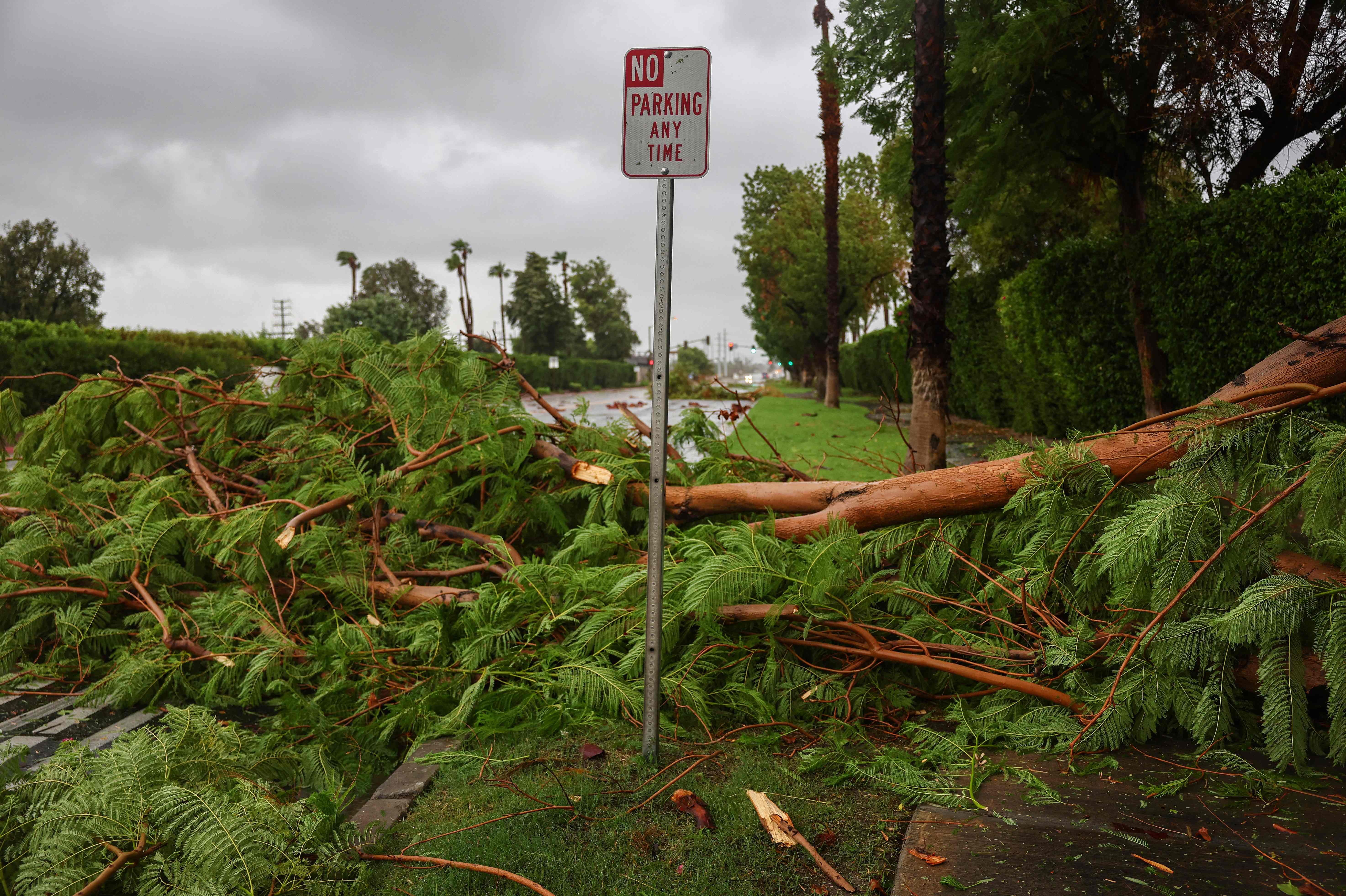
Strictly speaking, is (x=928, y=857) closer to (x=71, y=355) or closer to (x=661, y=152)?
(x=661, y=152)

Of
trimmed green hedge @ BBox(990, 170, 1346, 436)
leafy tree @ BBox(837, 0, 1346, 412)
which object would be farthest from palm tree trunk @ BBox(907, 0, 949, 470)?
trimmed green hedge @ BBox(990, 170, 1346, 436)

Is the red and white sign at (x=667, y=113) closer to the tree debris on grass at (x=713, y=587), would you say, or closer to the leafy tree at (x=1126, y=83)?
the tree debris on grass at (x=713, y=587)

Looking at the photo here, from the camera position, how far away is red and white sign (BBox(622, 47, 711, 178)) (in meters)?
2.68

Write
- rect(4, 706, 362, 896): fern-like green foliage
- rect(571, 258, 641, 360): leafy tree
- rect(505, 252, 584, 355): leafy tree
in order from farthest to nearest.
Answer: rect(571, 258, 641, 360): leafy tree, rect(505, 252, 584, 355): leafy tree, rect(4, 706, 362, 896): fern-like green foliage

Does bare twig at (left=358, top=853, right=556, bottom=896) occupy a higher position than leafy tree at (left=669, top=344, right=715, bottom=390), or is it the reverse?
leafy tree at (left=669, top=344, right=715, bottom=390)

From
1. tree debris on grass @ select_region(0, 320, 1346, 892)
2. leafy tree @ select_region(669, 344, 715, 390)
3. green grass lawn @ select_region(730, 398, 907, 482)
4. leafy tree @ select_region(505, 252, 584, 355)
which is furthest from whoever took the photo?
leafy tree @ select_region(505, 252, 584, 355)

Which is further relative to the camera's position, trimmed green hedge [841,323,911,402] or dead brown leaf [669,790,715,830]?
trimmed green hedge [841,323,911,402]

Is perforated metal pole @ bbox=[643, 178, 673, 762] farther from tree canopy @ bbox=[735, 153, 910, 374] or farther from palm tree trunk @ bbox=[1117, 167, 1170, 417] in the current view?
Result: tree canopy @ bbox=[735, 153, 910, 374]

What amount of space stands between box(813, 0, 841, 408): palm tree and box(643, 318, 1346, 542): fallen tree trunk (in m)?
18.2

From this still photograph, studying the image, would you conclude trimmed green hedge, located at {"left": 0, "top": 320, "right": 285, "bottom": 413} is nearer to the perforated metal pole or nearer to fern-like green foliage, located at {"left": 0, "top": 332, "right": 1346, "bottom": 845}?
fern-like green foliage, located at {"left": 0, "top": 332, "right": 1346, "bottom": 845}

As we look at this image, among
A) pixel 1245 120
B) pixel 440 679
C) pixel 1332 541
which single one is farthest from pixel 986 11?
pixel 440 679

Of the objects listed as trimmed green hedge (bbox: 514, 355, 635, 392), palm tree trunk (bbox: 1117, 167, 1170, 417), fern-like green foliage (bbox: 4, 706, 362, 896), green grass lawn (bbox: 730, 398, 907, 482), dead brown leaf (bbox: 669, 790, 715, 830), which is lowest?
dead brown leaf (bbox: 669, 790, 715, 830)

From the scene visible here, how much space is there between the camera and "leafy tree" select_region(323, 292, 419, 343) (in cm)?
6147

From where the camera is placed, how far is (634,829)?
7.75ft
